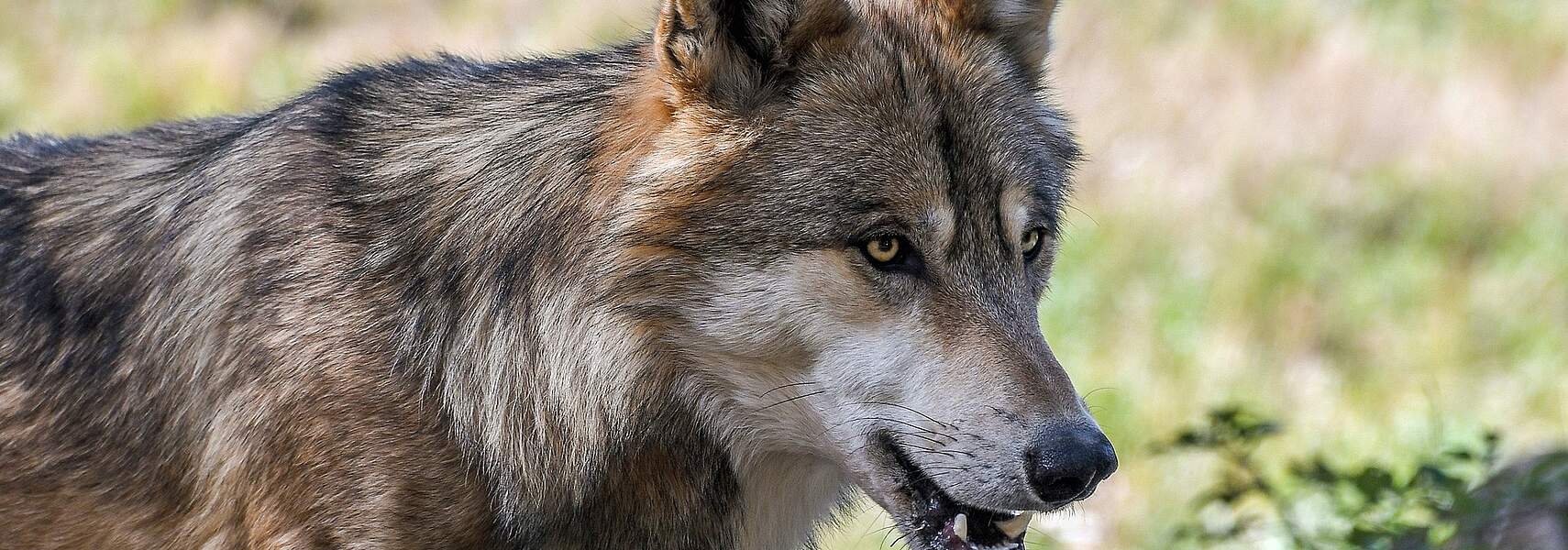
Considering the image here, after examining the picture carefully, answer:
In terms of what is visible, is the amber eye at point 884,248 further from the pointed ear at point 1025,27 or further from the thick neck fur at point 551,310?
the pointed ear at point 1025,27

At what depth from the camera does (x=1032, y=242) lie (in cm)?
349

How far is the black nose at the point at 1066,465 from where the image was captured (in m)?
2.96

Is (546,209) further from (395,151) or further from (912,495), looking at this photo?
(912,495)

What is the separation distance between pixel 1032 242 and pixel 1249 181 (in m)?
6.64

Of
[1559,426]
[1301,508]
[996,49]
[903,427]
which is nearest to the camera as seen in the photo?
[903,427]

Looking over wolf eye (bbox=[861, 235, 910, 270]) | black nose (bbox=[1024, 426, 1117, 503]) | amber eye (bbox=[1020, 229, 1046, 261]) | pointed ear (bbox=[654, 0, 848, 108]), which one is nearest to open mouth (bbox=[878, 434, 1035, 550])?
black nose (bbox=[1024, 426, 1117, 503])

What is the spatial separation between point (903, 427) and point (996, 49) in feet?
3.40

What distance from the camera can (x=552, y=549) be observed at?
3314 millimetres

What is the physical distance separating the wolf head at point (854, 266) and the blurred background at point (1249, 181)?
7.11 ft

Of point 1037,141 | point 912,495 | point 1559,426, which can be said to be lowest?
point 912,495

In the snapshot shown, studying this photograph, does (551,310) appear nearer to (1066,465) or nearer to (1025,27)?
(1066,465)

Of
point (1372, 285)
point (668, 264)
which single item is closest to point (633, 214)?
point (668, 264)

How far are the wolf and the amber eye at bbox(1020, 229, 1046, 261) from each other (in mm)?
16

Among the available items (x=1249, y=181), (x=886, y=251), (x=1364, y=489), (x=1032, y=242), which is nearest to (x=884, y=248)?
(x=886, y=251)
